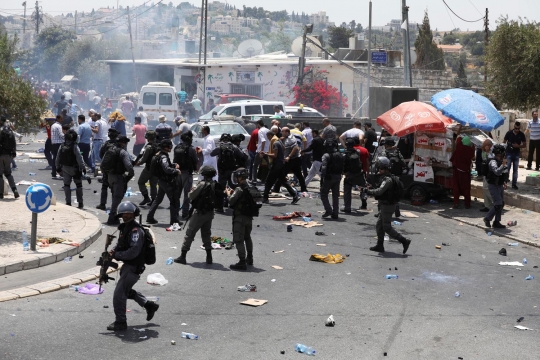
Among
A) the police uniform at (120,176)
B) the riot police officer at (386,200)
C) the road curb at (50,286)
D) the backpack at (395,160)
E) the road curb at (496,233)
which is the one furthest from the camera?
the backpack at (395,160)

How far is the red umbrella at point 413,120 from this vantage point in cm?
1884

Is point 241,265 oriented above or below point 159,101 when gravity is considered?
below

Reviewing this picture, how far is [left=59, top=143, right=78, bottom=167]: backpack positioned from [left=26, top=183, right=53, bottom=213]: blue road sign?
3998mm

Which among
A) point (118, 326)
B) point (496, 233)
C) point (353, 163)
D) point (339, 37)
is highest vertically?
point (339, 37)

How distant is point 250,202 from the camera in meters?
12.1

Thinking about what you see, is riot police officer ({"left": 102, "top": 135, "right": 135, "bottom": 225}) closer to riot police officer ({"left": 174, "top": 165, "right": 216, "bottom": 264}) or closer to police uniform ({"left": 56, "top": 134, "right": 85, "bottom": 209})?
police uniform ({"left": 56, "top": 134, "right": 85, "bottom": 209})

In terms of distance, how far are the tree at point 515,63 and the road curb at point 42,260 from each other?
11439mm

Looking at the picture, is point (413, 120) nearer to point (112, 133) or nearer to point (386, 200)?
point (386, 200)

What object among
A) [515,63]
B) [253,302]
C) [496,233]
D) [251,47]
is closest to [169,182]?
[253,302]

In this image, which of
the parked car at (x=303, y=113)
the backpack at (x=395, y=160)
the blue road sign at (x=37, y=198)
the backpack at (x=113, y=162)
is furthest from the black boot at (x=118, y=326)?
the parked car at (x=303, y=113)

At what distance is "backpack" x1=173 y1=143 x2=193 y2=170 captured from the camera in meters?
15.7

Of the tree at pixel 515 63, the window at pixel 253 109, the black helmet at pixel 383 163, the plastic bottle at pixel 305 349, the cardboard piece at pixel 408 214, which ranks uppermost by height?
the tree at pixel 515 63

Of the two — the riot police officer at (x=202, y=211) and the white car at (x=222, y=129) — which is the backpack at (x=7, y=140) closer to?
the riot police officer at (x=202, y=211)

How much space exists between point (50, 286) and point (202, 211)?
2.63 m
